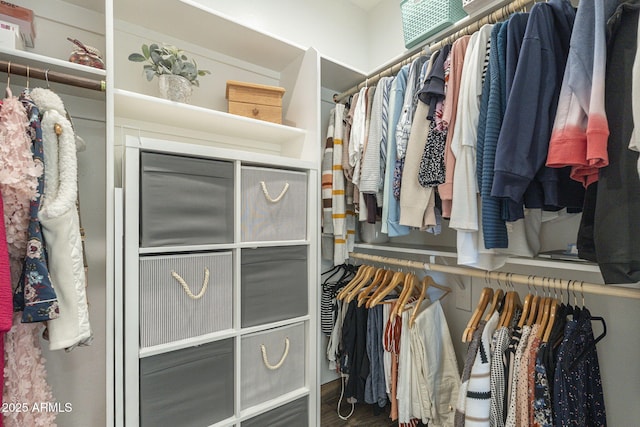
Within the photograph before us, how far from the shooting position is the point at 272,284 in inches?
52.6

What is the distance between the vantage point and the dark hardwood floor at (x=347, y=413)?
5.47 ft

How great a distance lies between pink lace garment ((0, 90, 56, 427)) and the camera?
0.83 meters

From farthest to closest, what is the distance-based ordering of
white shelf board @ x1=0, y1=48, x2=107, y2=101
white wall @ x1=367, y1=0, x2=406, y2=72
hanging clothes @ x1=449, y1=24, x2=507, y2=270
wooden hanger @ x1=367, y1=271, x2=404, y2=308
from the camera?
white wall @ x1=367, y1=0, x2=406, y2=72
wooden hanger @ x1=367, y1=271, x2=404, y2=308
hanging clothes @ x1=449, y1=24, x2=507, y2=270
white shelf board @ x1=0, y1=48, x2=107, y2=101

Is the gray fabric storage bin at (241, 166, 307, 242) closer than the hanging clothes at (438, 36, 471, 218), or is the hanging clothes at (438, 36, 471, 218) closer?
the hanging clothes at (438, 36, 471, 218)

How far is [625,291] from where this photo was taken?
0.87 metres

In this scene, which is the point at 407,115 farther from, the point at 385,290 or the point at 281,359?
the point at 281,359

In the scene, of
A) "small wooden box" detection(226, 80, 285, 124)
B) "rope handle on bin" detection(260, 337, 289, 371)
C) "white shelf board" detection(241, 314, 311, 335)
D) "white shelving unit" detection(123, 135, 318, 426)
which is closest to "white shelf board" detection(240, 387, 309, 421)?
"white shelving unit" detection(123, 135, 318, 426)

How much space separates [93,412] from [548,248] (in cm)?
216

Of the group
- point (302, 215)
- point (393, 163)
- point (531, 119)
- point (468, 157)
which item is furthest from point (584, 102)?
point (302, 215)

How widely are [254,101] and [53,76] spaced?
30.5 inches

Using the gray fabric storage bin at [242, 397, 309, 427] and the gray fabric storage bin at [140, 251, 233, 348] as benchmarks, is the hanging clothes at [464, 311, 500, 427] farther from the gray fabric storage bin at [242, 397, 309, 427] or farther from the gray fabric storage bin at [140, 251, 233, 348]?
the gray fabric storage bin at [140, 251, 233, 348]

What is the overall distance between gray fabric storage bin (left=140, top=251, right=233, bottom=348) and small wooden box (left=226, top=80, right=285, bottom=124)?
74cm

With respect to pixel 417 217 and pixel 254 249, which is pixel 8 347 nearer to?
pixel 254 249

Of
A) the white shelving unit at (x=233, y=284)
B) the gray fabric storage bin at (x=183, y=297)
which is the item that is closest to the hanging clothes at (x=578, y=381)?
the white shelving unit at (x=233, y=284)
